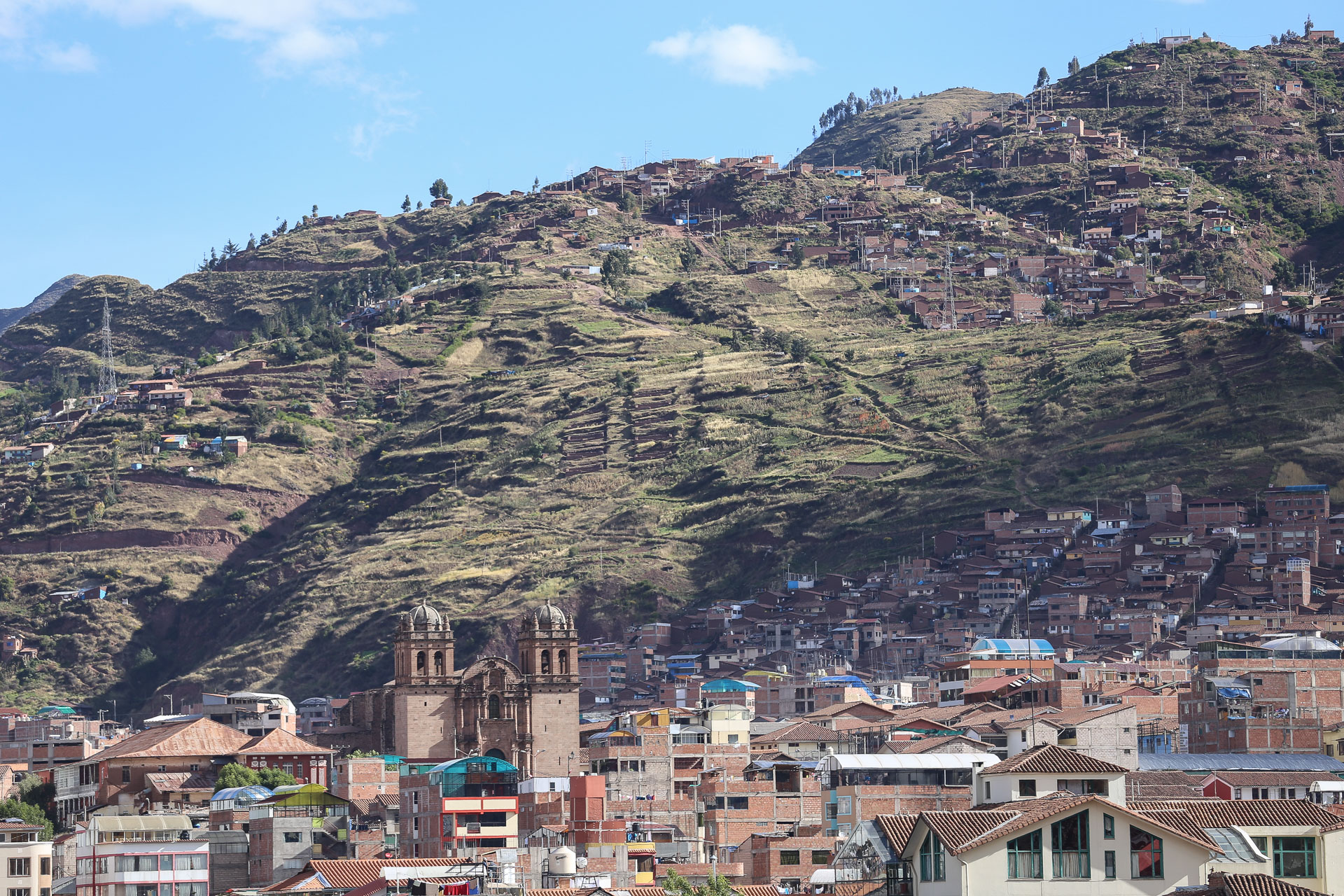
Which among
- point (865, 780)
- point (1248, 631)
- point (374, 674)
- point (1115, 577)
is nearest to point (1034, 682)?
point (865, 780)

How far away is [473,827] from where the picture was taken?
75.9m

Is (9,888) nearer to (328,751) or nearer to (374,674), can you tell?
(328,751)

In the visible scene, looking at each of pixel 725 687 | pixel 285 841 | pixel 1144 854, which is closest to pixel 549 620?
pixel 725 687

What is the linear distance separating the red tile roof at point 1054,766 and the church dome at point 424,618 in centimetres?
9169

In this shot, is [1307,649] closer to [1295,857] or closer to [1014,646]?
[1014,646]

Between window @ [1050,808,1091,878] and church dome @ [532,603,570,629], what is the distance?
96.7 metres

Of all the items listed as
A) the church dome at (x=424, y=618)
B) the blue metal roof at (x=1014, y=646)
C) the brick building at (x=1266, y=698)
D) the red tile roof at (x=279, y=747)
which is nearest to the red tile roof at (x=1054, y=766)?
the brick building at (x=1266, y=698)

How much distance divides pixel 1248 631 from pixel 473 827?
92345 mm

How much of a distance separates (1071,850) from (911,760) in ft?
126

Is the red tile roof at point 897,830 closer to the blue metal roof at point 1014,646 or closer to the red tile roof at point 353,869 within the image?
the red tile roof at point 353,869

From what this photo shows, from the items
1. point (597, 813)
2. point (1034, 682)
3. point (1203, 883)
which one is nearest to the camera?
point (1203, 883)

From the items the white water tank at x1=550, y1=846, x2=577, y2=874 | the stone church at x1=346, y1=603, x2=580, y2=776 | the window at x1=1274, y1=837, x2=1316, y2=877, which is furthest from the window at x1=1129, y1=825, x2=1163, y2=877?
the stone church at x1=346, y1=603, x2=580, y2=776

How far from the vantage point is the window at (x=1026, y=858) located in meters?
32.4

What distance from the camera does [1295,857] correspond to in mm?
35000
